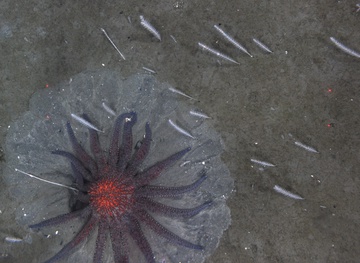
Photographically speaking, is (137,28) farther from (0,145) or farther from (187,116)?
(0,145)

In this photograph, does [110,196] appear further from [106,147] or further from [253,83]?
[253,83]

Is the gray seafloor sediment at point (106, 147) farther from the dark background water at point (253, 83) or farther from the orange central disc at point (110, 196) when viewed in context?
the orange central disc at point (110, 196)

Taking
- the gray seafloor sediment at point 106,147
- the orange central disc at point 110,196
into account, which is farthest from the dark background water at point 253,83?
the orange central disc at point 110,196

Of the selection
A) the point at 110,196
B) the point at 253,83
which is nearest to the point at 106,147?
the point at 110,196

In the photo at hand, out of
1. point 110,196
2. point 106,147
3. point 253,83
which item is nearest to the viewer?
point 110,196

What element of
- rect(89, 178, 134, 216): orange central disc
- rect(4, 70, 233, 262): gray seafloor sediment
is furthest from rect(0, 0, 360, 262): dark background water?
rect(89, 178, 134, 216): orange central disc
